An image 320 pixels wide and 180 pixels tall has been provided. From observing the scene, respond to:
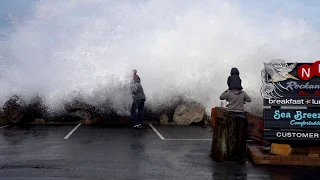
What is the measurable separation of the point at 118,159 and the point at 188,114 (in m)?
8.79

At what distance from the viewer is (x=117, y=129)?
15250 mm

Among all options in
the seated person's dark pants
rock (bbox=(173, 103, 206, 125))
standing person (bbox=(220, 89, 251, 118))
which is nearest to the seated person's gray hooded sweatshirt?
standing person (bbox=(220, 89, 251, 118))

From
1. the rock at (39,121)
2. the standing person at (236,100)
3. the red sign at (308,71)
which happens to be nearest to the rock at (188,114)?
the rock at (39,121)

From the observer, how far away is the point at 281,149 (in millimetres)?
9453

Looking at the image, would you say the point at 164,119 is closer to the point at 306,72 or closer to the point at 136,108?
the point at 136,108

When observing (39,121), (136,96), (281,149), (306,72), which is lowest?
(39,121)

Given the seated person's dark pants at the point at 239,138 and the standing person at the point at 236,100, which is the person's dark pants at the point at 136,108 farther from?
the seated person's dark pants at the point at 239,138

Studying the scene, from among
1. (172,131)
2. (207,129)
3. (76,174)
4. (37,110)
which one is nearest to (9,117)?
(37,110)

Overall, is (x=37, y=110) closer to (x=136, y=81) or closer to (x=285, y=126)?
(x=136, y=81)

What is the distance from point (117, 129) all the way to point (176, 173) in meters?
7.43

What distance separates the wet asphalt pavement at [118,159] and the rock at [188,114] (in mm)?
3784

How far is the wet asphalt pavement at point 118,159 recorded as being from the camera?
7.89 metres

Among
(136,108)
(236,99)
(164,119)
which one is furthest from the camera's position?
(164,119)

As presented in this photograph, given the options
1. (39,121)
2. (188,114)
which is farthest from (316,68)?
(39,121)
